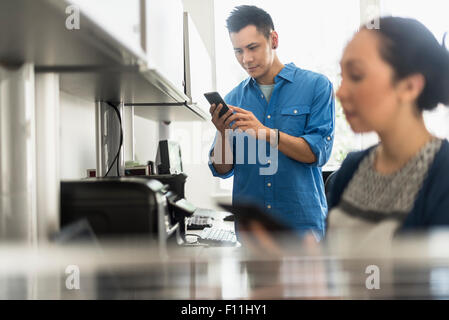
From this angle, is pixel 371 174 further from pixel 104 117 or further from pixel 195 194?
pixel 195 194

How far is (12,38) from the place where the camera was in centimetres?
50

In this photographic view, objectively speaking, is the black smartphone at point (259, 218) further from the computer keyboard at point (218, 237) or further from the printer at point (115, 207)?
the computer keyboard at point (218, 237)

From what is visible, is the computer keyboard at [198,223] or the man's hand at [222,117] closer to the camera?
the man's hand at [222,117]

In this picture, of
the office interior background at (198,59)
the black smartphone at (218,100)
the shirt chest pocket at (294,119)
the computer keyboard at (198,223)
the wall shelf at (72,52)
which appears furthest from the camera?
the computer keyboard at (198,223)

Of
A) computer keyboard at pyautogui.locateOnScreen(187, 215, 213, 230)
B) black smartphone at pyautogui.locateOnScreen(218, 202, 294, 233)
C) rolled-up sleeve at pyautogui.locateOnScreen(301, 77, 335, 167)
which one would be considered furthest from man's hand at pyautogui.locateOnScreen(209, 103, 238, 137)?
computer keyboard at pyautogui.locateOnScreen(187, 215, 213, 230)

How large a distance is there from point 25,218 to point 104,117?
0.54 meters

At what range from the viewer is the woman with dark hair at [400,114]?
1.57 feet

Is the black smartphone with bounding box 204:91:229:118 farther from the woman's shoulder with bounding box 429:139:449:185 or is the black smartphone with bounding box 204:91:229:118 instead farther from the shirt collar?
the woman's shoulder with bounding box 429:139:449:185

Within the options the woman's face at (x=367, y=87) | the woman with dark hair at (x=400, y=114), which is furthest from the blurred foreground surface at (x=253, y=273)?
the woman's face at (x=367, y=87)

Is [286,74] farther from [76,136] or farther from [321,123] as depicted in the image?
[76,136]

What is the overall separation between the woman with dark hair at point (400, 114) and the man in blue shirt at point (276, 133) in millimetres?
410

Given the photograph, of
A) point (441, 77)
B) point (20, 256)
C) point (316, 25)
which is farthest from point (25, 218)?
point (316, 25)

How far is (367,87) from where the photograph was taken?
521 mm

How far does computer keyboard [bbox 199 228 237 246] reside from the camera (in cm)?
101
